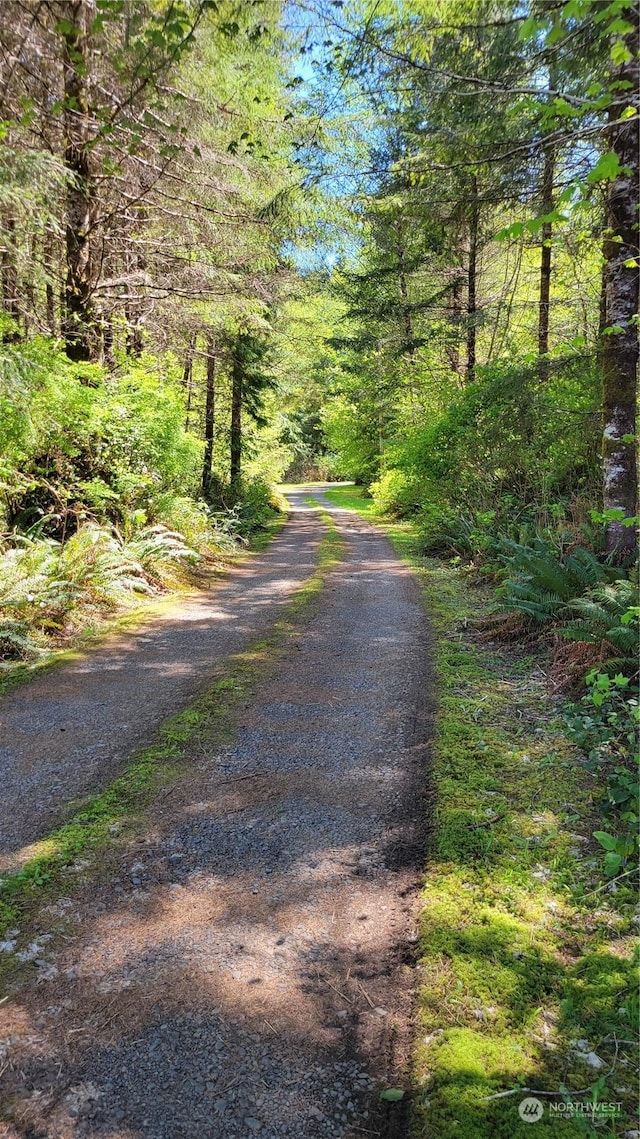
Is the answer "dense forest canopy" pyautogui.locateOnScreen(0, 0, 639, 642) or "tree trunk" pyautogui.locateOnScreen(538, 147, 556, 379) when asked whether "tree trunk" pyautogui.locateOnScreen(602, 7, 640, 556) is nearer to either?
"dense forest canopy" pyautogui.locateOnScreen(0, 0, 639, 642)

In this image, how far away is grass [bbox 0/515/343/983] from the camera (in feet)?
8.53

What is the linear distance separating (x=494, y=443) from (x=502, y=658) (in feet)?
13.7

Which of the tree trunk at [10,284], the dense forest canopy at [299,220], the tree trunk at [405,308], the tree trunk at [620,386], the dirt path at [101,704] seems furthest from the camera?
the tree trunk at [405,308]

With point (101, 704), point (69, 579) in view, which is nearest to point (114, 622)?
point (69, 579)

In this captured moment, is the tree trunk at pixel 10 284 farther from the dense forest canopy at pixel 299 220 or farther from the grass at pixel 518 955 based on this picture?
the grass at pixel 518 955

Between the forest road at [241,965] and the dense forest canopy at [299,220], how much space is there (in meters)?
3.08

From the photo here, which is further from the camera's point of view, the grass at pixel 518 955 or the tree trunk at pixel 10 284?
the tree trunk at pixel 10 284

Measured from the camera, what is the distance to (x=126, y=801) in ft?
11.0

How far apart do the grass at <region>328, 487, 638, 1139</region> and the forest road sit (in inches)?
4.8

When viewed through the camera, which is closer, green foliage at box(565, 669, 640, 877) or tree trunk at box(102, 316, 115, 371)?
green foliage at box(565, 669, 640, 877)

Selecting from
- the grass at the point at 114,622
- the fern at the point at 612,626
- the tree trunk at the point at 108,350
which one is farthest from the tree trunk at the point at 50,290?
the fern at the point at 612,626

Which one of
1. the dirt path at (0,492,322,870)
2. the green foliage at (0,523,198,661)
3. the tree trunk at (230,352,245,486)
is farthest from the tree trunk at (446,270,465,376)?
the dirt path at (0,492,322,870)
